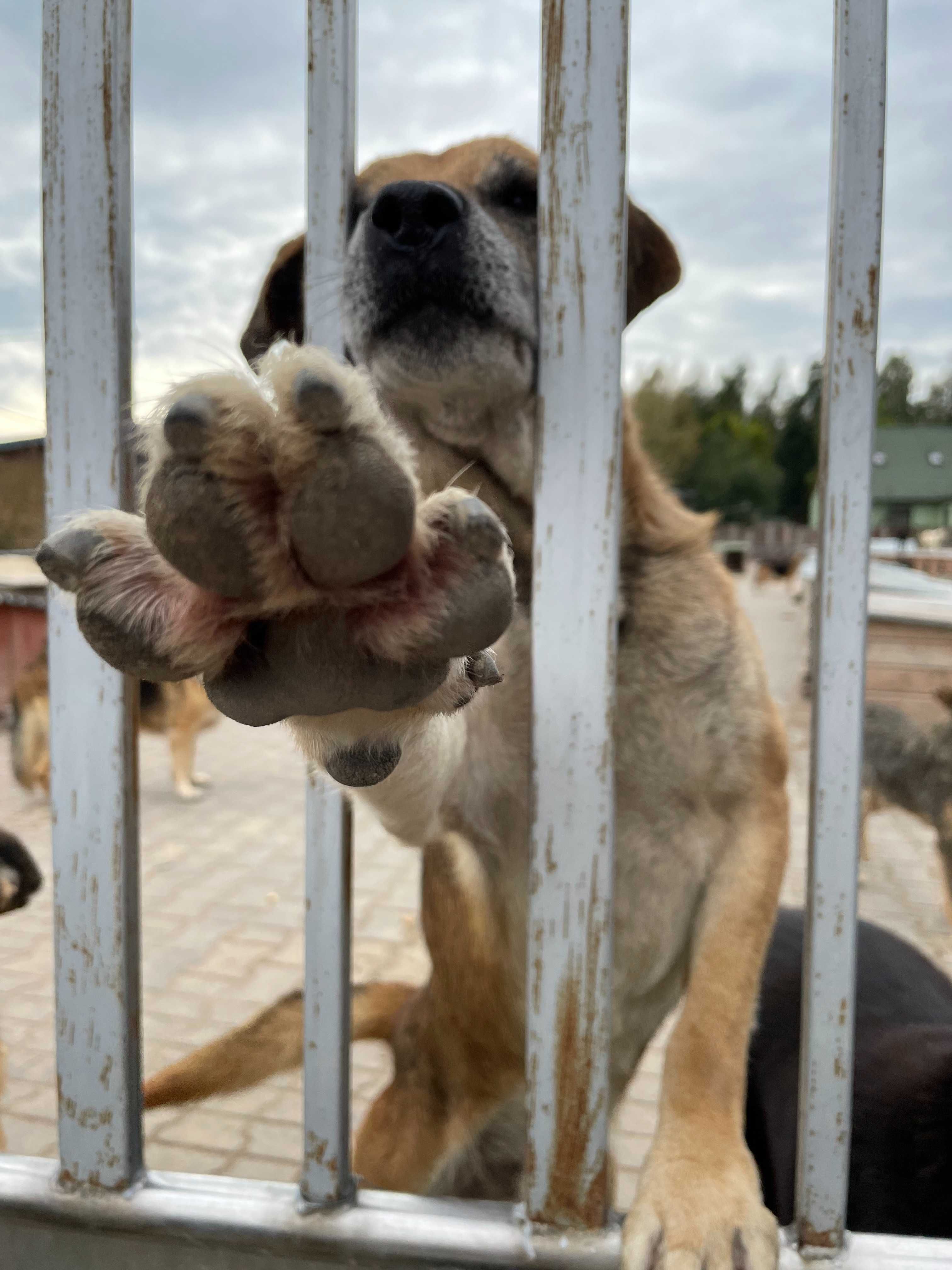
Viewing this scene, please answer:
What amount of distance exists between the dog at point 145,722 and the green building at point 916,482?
14.9 feet

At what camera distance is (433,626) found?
711 millimetres

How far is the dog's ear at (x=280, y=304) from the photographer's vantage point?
1986 mm

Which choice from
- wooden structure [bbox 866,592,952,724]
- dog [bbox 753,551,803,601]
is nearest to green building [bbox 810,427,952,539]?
wooden structure [bbox 866,592,952,724]

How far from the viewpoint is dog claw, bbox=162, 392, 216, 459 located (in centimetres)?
63

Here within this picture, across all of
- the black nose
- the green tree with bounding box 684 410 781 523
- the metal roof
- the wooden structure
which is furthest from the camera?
the green tree with bounding box 684 410 781 523

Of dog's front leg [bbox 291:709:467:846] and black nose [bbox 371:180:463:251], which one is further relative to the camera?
black nose [bbox 371:180:463:251]

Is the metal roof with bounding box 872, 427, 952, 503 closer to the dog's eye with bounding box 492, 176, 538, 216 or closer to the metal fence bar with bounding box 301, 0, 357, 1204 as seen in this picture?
the dog's eye with bounding box 492, 176, 538, 216

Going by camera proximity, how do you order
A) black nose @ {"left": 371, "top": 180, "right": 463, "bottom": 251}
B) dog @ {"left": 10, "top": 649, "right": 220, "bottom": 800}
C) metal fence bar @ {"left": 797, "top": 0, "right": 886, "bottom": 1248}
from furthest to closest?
dog @ {"left": 10, "top": 649, "right": 220, "bottom": 800} → black nose @ {"left": 371, "top": 180, "right": 463, "bottom": 251} → metal fence bar @ {"left": 797, "top": 0, "right": 886, "bottom": 1248}

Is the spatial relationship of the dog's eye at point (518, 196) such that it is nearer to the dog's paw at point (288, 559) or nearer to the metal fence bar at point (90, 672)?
the metal fence bar at point (90, 672)

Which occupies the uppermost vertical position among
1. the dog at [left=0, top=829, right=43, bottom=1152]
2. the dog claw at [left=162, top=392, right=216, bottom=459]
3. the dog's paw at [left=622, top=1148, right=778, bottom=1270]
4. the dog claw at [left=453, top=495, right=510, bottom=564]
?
the dog claw at [left=162, top=392, right=216, bottom=459]

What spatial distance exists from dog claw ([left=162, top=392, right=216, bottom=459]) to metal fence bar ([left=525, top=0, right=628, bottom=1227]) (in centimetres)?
53

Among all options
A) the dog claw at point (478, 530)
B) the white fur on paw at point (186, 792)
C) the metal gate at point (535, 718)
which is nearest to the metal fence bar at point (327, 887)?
the metal gate at point (535, 718)

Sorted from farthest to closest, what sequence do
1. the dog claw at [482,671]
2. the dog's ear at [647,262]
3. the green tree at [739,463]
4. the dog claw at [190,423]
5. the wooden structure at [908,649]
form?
the green tree at [739,463] → the wooden structure at [908,649] → the dog's ear at [647,262] → the dog claw at [482,671] → the dog claw at [190,423]

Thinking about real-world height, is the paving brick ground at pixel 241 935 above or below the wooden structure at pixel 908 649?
below
